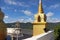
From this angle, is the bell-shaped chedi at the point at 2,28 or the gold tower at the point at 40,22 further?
the gold tower at the point at 40,22

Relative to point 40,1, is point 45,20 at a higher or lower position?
lower

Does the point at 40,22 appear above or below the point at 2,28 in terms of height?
below

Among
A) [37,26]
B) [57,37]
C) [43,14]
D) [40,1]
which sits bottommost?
[57,37]

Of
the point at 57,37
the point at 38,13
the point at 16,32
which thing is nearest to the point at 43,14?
the point at 38,13

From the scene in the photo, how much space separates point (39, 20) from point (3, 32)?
288 inches

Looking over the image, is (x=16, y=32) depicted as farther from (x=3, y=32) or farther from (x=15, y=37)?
(x=3, y=32)

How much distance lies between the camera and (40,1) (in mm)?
→ 12086

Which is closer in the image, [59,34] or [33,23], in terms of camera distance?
[33,23]

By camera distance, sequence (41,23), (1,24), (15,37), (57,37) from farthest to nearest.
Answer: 1. (57,37)
2. (41,23)
3. (15,37)
4. (1,24)

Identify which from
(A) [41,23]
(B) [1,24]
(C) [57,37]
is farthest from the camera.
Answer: (C) [57,37]

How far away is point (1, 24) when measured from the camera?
4.32m

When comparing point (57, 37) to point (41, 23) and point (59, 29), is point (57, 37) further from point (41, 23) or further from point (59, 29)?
point (41, 23)

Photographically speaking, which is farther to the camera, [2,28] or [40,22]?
[40,22]

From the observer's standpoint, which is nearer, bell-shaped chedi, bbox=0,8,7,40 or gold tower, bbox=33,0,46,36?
bell-shaped chedi, bbox=0,8,7,40
